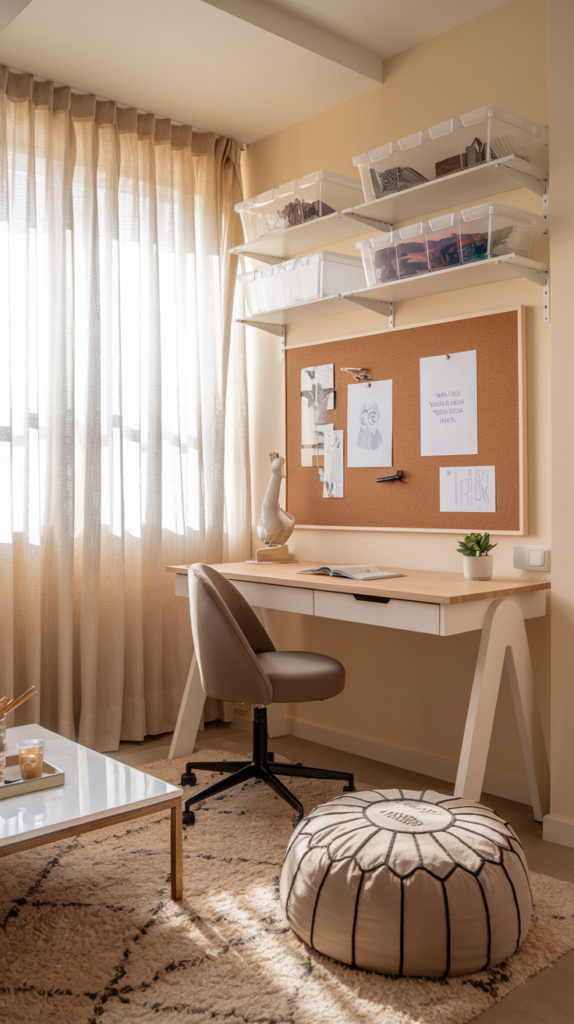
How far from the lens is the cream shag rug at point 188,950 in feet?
5.45

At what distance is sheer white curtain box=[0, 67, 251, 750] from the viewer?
323cm

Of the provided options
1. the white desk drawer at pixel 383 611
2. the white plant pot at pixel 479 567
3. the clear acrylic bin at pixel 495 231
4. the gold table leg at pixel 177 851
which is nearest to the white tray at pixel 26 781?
A: the gold table leg at pixel 177 851

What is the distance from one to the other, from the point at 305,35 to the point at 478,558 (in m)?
2.03

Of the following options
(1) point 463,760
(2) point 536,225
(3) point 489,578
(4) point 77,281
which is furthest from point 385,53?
(1) point 463,760

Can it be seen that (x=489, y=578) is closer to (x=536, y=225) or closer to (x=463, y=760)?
(x=463, y=760)

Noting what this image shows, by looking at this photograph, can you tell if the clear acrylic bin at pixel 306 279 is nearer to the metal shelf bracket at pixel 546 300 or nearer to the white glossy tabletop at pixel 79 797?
the metal shelf bracket at pixel 546 300

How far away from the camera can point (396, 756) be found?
3.24 m

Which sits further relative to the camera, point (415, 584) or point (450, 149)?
point (450, 149)

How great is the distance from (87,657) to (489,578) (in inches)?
65.5

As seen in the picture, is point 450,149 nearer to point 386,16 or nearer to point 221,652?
point 386,16

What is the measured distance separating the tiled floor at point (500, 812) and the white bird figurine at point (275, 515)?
2.95ft

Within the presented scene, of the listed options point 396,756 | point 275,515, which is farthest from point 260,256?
point 396,756

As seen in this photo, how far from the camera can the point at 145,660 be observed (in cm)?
361

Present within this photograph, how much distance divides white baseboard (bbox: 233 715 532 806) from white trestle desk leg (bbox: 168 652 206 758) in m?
0.52
